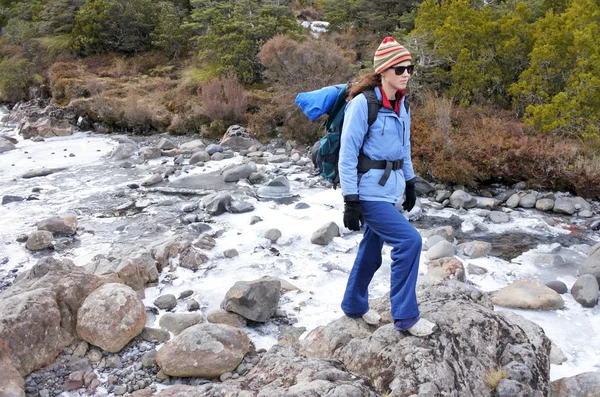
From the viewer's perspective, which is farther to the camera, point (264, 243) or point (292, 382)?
point (264, 243)

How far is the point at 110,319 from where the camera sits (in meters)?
4.45

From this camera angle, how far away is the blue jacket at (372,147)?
3.10 meters

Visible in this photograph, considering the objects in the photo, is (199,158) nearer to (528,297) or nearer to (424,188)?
(424,188)

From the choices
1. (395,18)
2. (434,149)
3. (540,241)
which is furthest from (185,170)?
(395,18)

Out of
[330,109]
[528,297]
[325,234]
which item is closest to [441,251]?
[528,297]

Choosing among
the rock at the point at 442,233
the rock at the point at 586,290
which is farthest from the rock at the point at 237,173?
the rock at the point at 586,290

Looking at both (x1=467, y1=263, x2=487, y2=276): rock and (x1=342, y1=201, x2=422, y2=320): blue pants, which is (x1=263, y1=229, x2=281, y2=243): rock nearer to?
(x1=467, y1=263, x2=487, y2=276): rock

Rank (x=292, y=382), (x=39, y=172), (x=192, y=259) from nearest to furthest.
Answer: (x=292, y=382)
(x=192, y=259)
(x=39, y=172)

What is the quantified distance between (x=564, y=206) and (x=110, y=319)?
748 centimetres

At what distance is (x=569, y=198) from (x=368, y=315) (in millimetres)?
6579

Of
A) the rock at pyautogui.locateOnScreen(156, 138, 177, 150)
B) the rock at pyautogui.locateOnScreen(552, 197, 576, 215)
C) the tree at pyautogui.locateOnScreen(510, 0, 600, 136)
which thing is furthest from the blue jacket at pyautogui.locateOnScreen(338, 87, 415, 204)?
the rock at pyautogui.locateOnScreen(156, 138, 177, 150)

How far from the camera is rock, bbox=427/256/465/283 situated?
229 inches

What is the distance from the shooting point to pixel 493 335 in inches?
136

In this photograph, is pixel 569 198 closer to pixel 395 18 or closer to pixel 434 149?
pixel 434 149
